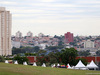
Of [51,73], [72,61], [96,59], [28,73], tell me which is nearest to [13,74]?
[28,73]

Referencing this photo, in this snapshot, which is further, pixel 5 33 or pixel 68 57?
pixel 5 33

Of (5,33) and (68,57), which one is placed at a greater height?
(5,33)

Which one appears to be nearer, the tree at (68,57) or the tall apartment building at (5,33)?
the tree at (68,57)

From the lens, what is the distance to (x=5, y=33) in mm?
121312

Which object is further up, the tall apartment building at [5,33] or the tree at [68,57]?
the tall apartment building at [5,33]

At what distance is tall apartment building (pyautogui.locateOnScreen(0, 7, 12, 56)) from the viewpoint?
11944 cm

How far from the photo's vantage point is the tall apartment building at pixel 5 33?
392 feet

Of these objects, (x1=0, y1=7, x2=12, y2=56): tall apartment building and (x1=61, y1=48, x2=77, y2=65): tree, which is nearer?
(x1=61, y1=48, x2=77, y2=65): tree

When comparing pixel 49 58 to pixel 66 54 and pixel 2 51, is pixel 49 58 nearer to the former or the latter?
pixel 66 54

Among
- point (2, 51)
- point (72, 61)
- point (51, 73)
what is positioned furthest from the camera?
point (2, 51)

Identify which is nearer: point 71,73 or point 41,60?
→ point 71,73

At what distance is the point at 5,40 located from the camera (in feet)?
396

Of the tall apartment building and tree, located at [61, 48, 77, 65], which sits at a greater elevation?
the tall apartment building

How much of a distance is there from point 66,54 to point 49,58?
2.74 metres
